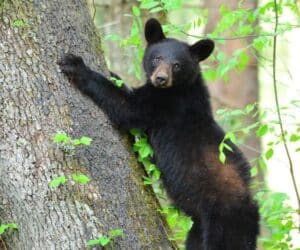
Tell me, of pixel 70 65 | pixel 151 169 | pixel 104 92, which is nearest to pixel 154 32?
pixel 104 92

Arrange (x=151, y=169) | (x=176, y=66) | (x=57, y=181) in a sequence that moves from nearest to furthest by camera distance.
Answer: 1. (x=57, y=181)
2. (x=151, y=169)
3. (x=176, y=66)

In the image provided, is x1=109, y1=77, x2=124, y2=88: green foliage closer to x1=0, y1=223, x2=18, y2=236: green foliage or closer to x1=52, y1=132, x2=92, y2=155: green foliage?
x1=52, y1=132, x2=92, y2=155: green foliage

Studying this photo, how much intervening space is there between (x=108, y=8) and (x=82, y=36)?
13.2 feet

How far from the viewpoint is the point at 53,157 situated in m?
3.89

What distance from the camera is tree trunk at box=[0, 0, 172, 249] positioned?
3.85 m

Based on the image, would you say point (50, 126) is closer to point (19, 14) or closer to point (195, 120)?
point (19, 14)

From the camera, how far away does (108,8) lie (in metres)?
8.34

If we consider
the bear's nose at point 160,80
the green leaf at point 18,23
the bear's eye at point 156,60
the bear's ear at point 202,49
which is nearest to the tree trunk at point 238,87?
the bear's ear at point 202,49

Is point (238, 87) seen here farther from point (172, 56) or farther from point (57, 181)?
point (57, 181)

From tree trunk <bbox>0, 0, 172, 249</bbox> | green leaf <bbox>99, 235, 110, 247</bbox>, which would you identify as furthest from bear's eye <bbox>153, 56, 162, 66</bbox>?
green leaf <bbox>99, 235, 110, 247</bbox>

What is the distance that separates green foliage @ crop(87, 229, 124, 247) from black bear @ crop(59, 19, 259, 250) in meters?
0.97

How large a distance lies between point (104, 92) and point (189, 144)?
86 cm

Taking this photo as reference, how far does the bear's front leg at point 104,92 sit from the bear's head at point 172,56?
354 mm

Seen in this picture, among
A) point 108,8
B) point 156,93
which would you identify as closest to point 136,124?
point 156,93
